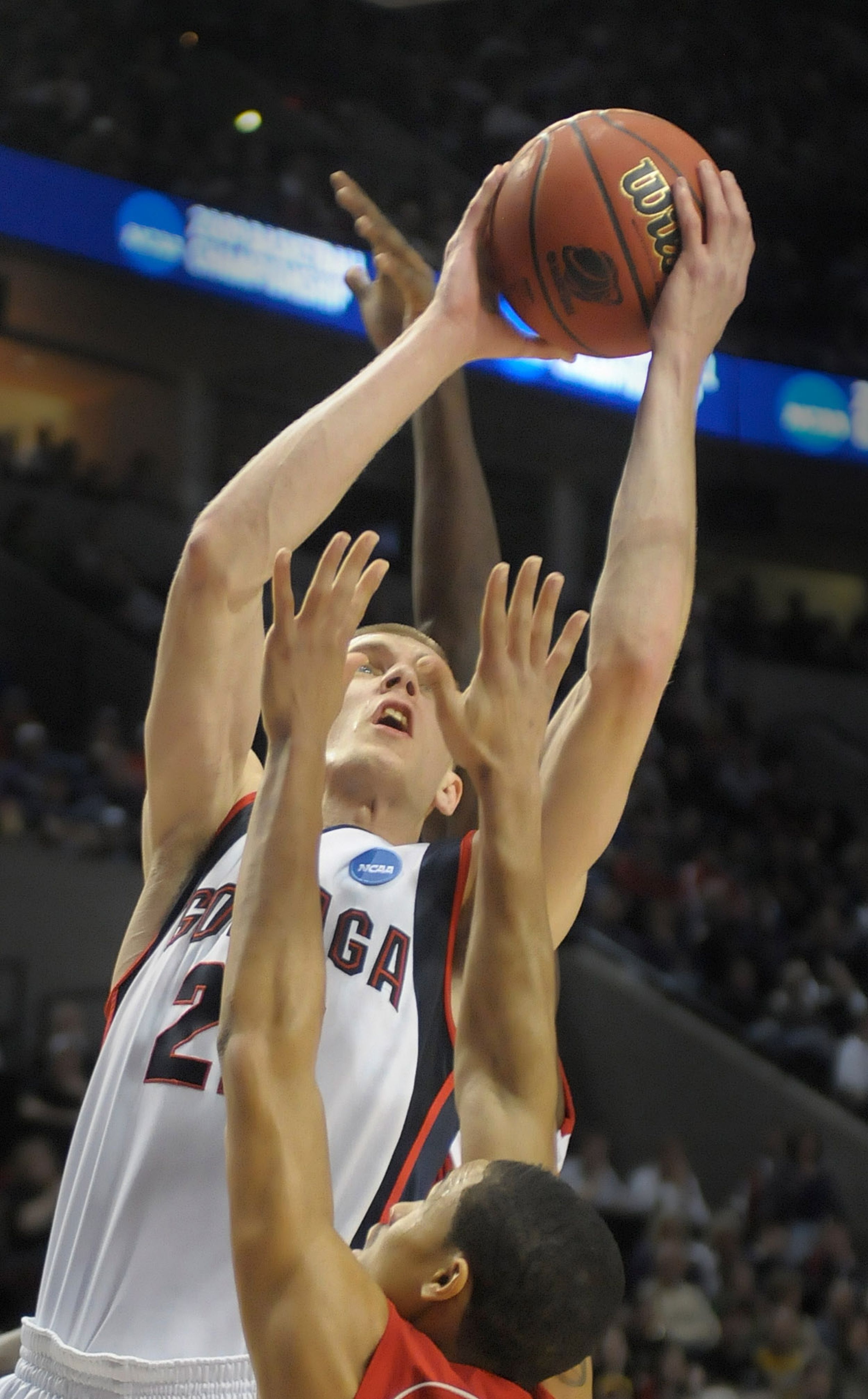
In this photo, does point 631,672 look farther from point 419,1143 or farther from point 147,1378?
point 147,1378

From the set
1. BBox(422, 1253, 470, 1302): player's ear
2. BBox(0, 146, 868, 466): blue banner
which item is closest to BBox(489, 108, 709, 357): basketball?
BBox(422, 1253, 470, 1302): player's ear

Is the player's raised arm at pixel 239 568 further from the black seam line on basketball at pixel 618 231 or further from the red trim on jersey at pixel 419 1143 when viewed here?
the red trim on jersey at pixel 419 1143

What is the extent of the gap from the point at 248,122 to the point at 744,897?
772cm

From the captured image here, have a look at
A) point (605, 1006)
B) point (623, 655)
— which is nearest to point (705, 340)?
point (623, 655)

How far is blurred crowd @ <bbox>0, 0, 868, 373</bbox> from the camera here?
41.7ft

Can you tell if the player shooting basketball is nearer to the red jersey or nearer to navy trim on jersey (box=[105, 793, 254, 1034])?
navy trim on jersey (box=[105, 793, 254, 1034])

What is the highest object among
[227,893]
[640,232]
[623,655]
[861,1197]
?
[640,232]

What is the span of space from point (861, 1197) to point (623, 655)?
861cm

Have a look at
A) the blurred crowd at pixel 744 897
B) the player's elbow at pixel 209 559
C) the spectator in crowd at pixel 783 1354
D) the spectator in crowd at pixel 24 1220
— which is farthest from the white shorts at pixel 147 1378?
the blurred crowd at pixel 744 897

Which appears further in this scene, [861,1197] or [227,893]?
[861,1197]

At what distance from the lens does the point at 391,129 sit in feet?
47.9

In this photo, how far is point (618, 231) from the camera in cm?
266

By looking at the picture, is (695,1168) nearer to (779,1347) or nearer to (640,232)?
(779,1347)

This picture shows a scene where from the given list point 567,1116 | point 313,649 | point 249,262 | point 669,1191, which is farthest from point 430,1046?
point 249,262
